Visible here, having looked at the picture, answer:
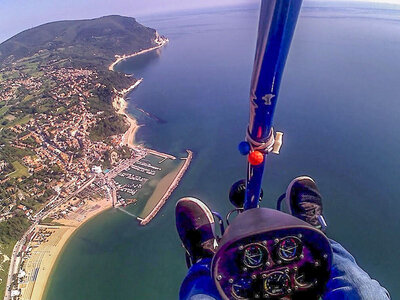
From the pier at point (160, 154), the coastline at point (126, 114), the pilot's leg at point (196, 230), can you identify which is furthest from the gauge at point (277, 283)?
the coastline at point (126, 114)

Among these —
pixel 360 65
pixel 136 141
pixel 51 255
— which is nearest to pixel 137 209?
pixel 51 255

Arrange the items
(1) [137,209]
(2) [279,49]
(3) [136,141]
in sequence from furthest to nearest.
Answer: (3) [136,141]
(1) [137,209]
(2) [279,49]

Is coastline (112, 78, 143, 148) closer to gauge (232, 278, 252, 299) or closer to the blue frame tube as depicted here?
the blue frame tube

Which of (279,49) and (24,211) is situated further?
(24,211)

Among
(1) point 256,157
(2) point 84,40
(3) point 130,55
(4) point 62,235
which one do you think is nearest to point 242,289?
(1) point 256,157

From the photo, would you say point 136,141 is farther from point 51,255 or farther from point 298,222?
point 298,222

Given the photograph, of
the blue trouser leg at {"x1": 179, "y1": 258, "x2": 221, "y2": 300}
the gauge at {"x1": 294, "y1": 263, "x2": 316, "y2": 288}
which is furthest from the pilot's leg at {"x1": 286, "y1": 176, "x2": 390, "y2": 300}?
the blue trouser leg at {"x1": 179, "y1": 258, "x2": 221, "y2": 300}

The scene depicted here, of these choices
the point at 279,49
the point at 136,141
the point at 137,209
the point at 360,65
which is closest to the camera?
the point at 279,49
